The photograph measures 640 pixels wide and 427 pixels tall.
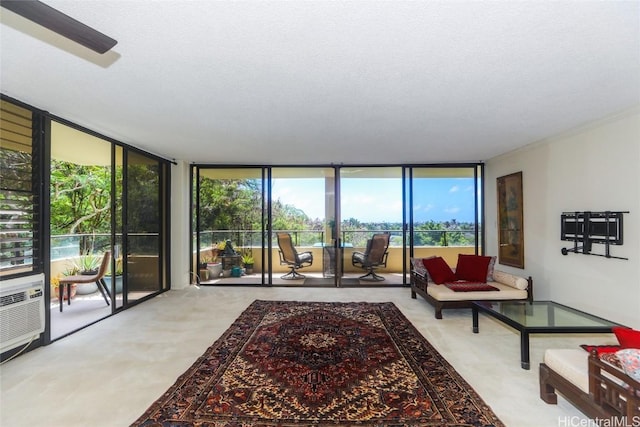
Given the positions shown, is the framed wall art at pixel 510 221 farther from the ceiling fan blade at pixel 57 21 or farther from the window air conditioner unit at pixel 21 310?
the window air conditioner unit at pixel 21 310

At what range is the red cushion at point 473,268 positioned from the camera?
452 cm

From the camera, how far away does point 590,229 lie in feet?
11.4

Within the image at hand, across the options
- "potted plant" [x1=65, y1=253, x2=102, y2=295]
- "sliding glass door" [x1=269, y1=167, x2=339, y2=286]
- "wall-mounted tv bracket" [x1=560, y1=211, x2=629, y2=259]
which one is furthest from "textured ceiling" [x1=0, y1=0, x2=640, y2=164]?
"potted plant" [x1=65, y1=253, x2=102, y2=295]

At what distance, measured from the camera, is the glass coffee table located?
2.63m

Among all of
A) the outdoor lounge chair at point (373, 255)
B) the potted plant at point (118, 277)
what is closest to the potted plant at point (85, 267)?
the potted plant at point (118, 277)

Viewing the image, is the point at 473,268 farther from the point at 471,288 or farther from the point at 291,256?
the point at 291,256

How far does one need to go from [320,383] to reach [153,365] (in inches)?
59.8

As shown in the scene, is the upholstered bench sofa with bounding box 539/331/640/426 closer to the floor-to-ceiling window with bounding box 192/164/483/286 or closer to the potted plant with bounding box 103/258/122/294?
the floor-to-ceiling window with bounding box 192/164/483/286

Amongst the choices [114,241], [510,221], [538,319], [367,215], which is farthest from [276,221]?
[538,319]

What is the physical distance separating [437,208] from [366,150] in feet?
7.48

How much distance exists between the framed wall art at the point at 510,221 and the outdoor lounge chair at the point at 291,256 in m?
3.57

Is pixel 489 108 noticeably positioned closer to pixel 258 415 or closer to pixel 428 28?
pixel 428 28

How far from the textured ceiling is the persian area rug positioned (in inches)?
95.1
